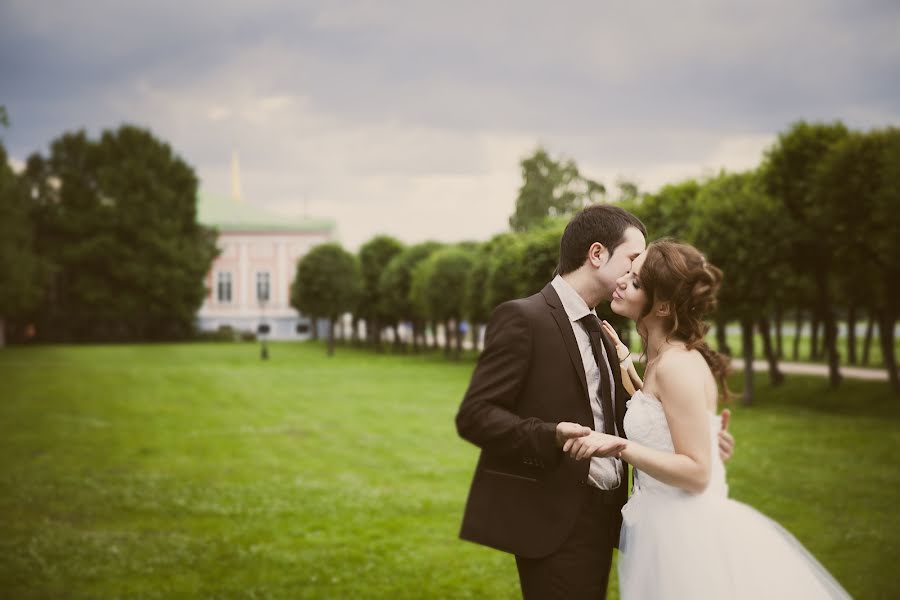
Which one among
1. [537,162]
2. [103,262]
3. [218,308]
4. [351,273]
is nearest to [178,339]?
[103,262]

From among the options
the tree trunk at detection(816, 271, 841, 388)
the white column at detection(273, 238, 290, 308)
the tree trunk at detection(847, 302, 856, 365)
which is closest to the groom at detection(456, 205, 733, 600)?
the tree trunk at detection(816, 271, 841, 388)

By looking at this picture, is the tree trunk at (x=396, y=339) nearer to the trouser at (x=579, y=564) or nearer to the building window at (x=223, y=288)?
the building window at (x=223, y=288)

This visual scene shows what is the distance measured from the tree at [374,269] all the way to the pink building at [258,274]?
24468 millimetres

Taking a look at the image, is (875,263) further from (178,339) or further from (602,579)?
(178,339)

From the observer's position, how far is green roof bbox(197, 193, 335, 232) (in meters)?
101

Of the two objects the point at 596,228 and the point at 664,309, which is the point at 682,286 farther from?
the point at 596,228

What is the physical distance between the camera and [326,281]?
6681 centimetres

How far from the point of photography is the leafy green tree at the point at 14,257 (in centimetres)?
6028

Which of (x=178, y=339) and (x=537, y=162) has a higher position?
(x=537, y=162)

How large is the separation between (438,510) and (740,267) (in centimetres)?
1630

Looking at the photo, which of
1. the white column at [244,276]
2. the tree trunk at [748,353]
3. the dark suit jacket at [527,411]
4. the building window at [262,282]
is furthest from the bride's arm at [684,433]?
the building window at [262,282]

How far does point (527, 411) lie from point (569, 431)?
1.30 ft

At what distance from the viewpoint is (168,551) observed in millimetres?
10203

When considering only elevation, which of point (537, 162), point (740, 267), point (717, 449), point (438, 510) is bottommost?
point (438, 510)
